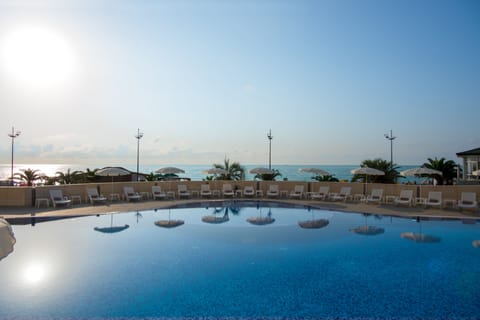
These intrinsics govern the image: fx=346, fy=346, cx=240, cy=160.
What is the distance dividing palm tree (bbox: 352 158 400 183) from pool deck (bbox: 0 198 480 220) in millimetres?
7882

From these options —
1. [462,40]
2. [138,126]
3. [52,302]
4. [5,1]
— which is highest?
[462,40]

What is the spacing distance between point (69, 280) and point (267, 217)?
7784 mm

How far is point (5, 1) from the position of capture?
10.4 m

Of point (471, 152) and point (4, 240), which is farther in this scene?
point (471, 152)

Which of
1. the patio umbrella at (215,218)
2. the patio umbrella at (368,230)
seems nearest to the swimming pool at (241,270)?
the patio umbrella at (368,230)

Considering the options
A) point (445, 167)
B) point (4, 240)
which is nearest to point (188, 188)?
point (4, 240)

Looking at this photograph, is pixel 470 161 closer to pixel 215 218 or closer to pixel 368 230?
pixel 368 230

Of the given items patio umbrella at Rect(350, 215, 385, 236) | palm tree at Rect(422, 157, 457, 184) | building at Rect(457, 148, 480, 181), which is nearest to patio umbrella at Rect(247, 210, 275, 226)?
patio umbrella at Rect(350, 215, 385, 236)

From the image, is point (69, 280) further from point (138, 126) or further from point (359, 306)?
point (138, 126)

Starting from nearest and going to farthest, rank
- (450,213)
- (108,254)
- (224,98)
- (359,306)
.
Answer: (359,306) < (108,254) < (450,213) < (224,98)

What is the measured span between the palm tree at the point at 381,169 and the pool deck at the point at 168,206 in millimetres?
7882

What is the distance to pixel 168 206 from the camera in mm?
14406

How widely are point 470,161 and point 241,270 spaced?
850 inches

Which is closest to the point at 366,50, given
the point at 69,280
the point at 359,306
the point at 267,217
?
the point at 267,217
